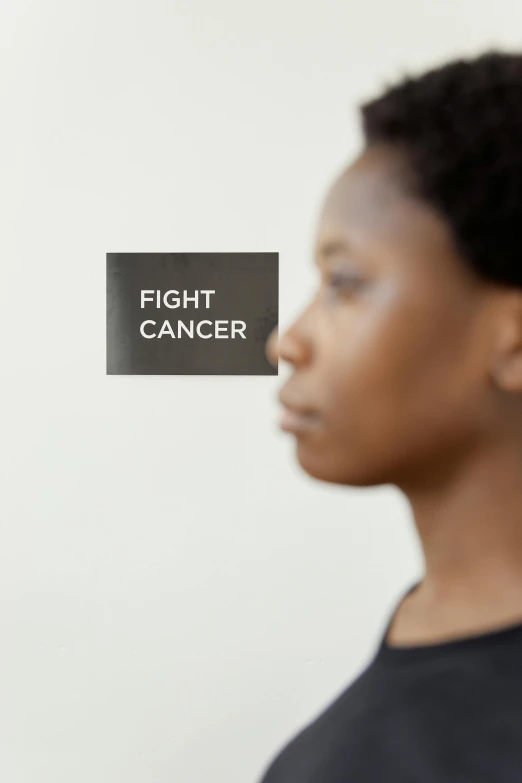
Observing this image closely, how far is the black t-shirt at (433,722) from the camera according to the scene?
483 millimetres

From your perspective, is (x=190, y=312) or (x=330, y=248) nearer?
(x=330, y=248)

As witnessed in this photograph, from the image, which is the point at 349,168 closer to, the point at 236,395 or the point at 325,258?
the point at 325,258

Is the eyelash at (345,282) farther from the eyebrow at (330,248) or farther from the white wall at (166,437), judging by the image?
the white wall at (166,437)

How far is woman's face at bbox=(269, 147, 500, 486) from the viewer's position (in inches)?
20.1

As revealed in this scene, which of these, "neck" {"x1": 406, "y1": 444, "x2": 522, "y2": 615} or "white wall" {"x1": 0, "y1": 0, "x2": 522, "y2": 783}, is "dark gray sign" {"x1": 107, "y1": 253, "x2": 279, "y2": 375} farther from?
"neck" {"x1": 406, "y1": 444, "x2": 522, "y2": 615}

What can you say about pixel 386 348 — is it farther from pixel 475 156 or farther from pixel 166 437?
pixel 166 437

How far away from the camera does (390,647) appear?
23.2 inches

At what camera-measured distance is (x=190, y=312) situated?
4.32 ft

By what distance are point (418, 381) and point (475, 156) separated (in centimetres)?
13

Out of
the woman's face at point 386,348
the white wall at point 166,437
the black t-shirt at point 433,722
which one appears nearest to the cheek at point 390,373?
the woman's face at point 386,348

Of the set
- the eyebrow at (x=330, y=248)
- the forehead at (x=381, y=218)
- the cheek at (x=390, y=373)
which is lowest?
the cheek at (x=390, y=373)

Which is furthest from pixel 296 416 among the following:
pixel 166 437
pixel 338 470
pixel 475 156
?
pixel 166 437

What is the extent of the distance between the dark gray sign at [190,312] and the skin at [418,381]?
737 millimetres

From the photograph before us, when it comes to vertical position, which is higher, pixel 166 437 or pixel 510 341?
pixel 510 341
